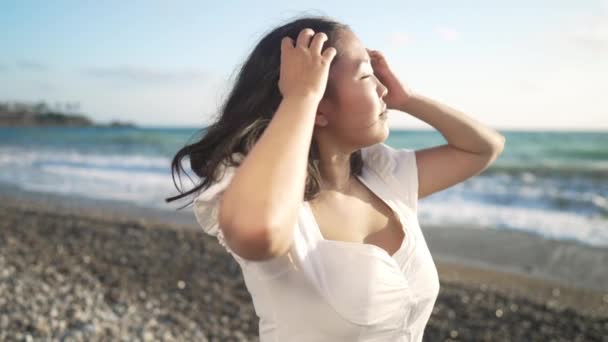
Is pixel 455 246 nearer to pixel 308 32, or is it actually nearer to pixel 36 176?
pixel 308 32

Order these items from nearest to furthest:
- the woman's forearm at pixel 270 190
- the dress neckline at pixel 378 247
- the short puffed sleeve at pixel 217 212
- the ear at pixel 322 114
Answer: the woman's forearm at pixel 270 190 < the short puffed sleeve at pixel 217 212 < the dress neckline at pixel 378 247 < the ear at pixel 322 114

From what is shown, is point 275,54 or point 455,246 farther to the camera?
point 455,246

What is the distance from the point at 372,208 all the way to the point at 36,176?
1774 cm

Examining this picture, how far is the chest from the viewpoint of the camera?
5.76 feet

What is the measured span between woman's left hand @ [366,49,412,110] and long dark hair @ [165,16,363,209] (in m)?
0.25

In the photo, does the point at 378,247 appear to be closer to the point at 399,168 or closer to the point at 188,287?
the point at 399,168

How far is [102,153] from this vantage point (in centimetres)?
2738

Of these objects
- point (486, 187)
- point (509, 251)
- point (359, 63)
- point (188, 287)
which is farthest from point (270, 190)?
point (486, 187)

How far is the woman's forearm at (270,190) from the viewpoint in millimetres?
1260

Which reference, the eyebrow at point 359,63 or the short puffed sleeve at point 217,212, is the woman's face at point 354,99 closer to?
the eyebrow at point 359,63

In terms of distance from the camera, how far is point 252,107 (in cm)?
171

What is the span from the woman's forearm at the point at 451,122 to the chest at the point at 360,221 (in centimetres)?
36

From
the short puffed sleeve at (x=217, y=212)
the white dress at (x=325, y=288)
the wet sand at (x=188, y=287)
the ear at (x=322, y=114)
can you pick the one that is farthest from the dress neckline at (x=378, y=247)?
the wet sand at (x=188, y=287)

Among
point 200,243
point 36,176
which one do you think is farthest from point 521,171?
point 36,176
